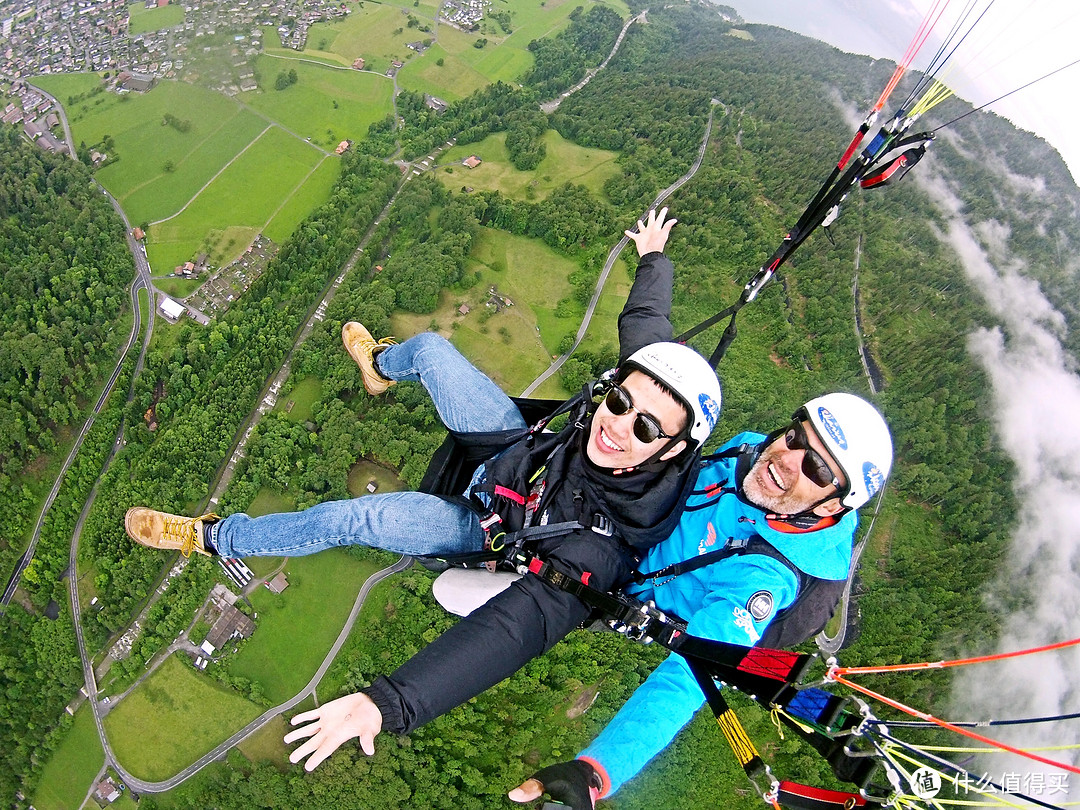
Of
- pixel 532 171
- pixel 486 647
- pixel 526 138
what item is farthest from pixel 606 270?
pixel 486 647

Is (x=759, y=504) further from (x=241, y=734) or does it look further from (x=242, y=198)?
(x=242, y=198)

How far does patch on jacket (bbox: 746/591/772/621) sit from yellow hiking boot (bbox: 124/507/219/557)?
18.1ft

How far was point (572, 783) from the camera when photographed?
4.43 m

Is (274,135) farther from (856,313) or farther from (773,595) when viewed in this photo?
(773,595)

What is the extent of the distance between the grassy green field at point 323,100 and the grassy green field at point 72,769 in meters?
26.2

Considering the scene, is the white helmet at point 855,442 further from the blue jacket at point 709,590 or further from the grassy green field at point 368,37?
the grassy green field at point 368,37

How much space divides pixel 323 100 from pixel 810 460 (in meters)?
34.5

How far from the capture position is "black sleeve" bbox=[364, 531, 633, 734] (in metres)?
3.20

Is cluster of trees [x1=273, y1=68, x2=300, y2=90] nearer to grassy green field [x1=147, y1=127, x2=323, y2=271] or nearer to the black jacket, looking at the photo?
grassy green field [x1=147, y1=127, x2=323, y2=271]

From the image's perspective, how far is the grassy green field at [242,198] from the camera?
25.7 meters

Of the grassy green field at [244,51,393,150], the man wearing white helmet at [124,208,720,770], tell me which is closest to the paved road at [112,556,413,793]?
the man wearing white helmet at [124,208,720,770]

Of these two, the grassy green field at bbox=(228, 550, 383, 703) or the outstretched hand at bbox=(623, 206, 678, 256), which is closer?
the outstretched hand at bbox=(623, 206, 678, 256)

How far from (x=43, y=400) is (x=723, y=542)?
84.2 feet

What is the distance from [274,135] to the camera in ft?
95.8
